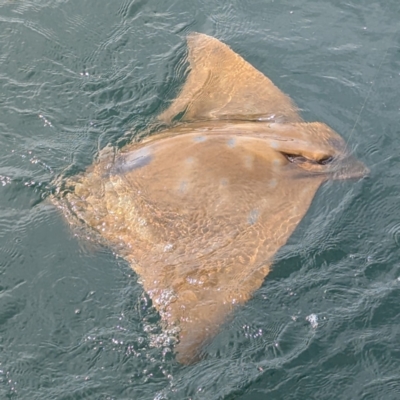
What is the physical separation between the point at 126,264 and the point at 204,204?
947 millimetres

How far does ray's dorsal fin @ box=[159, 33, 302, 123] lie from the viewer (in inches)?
284

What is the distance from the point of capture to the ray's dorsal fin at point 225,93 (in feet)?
23.7

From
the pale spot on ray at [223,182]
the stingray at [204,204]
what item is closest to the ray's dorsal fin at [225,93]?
the stingray at [204,204]

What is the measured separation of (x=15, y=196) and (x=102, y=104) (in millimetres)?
1620

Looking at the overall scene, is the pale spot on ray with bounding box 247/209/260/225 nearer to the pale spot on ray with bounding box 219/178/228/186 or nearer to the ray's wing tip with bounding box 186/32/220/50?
the pale spot on ray with bounding box 219/178/228/186

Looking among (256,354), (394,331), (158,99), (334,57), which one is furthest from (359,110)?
(256,354)

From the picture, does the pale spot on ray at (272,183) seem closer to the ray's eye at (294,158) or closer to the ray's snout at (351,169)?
the ray's eye at (294,158)

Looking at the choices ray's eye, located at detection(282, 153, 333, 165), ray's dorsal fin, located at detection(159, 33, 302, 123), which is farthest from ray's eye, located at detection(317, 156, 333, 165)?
ray's dorsal fin, located at detection(159, 33, 302, 123)

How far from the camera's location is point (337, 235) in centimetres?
650

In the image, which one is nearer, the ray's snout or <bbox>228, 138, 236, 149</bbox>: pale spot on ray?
<bbox>228, 138, 236, 149</bbox>: pale spot on ray

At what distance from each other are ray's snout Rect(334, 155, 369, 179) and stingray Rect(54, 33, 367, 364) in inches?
0.5

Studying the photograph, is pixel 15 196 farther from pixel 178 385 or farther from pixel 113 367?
pixel 178 385

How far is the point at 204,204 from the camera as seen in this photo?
19.9 ft

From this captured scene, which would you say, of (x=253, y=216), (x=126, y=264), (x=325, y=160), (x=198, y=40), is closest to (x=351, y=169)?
(x=325, y=160)
